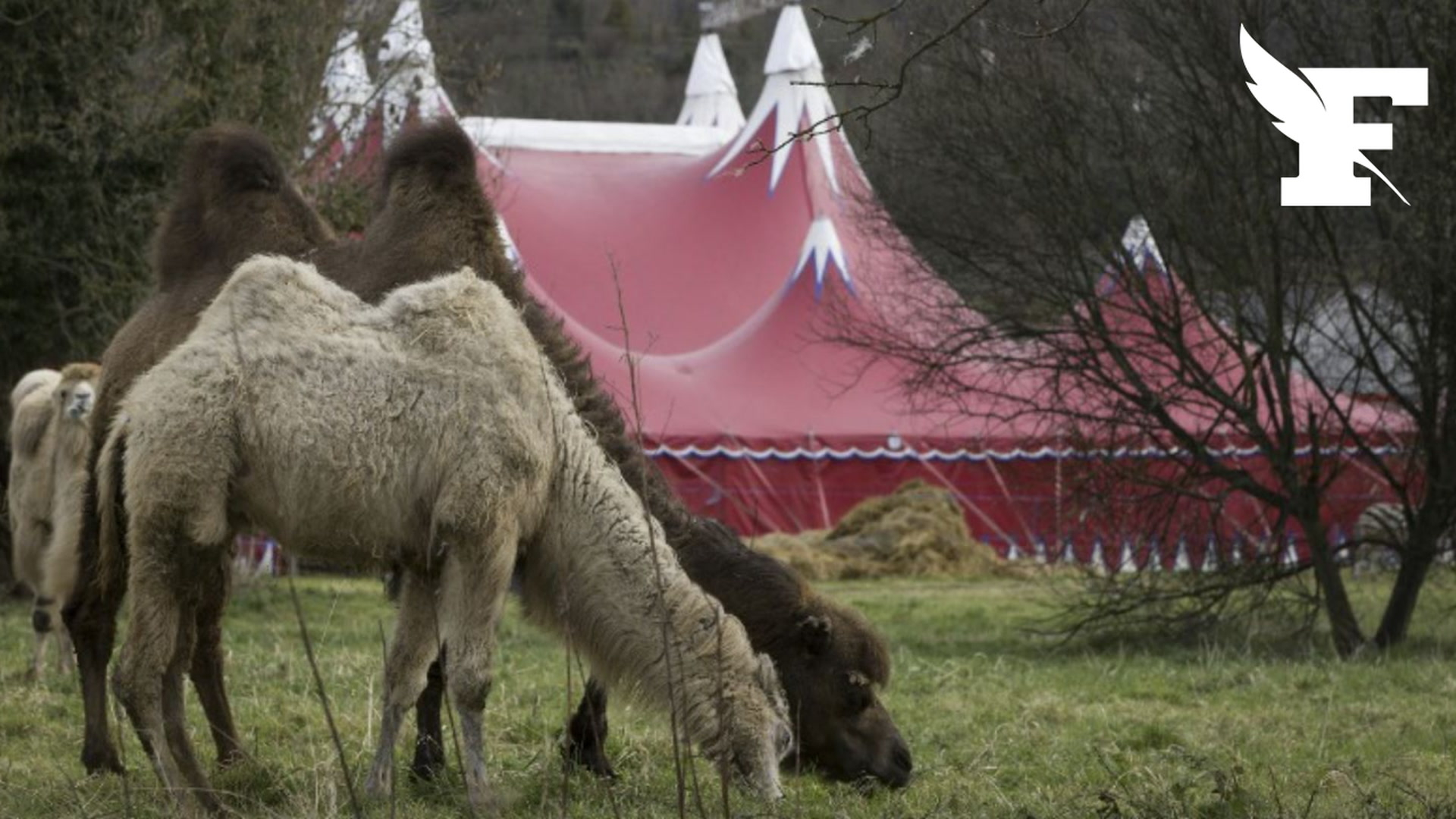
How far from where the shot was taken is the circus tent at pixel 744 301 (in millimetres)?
21031

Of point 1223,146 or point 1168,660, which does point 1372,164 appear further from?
point 1168,660

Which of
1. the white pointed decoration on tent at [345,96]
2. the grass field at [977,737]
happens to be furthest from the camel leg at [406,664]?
the white pointed decoration on tent at [345,96]

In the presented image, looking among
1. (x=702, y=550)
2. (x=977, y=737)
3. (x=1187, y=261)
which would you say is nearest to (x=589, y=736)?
(x=702, y=550)

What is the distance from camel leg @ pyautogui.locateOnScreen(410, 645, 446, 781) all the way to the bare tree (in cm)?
647

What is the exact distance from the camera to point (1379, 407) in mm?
12875

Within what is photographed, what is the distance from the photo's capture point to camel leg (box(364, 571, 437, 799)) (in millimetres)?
6332

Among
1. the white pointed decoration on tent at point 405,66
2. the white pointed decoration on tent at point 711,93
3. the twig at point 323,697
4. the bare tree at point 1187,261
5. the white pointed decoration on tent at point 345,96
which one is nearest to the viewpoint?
the twig at point 323,697

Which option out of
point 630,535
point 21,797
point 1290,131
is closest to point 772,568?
point 630,535

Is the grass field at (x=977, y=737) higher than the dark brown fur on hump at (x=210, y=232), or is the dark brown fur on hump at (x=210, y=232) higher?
the dark brown fur on hump at (x=210, y=232)

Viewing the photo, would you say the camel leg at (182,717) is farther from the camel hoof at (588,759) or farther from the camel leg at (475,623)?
the camel hoof at (588,759)

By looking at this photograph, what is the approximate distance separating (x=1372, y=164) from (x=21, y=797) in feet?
27.5

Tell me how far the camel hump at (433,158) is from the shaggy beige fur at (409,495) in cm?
57

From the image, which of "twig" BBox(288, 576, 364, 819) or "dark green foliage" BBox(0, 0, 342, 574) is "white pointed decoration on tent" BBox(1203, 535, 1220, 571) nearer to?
"dark green foliage" BBox(0, 0, 342, 574)

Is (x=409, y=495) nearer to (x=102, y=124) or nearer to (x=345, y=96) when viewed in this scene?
(x=102, y=124)
